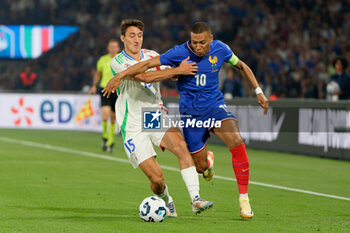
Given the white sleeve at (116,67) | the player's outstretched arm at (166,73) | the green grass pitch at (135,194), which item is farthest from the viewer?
the white sleeve at (116,67)

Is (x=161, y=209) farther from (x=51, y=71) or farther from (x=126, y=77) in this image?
(x=51, y=71)

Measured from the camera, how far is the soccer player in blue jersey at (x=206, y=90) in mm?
8172

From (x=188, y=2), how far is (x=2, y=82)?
8.01m

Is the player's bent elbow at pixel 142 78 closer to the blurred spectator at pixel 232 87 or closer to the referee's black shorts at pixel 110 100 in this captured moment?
the referee's black shorts at pixel 110 100

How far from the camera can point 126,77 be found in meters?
8.23

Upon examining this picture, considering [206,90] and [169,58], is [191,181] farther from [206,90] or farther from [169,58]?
[169,58]

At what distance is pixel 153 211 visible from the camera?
7984 mm

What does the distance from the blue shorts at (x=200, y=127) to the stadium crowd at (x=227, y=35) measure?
8327 mm

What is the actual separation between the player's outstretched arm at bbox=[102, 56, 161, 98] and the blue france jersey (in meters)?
0.18

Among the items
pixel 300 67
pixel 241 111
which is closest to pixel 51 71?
pixel 300 67

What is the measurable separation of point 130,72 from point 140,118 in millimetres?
572

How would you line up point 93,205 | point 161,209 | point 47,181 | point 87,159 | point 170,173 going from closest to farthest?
point 161,209 < point 93,205 < point 47,181 < point 170,173 < point 87,159

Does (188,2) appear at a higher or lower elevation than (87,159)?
higher

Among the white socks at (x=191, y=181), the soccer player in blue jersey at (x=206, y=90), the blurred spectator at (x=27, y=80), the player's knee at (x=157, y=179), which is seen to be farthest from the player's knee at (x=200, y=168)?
the blurred spectator at (x=27, y=80)
